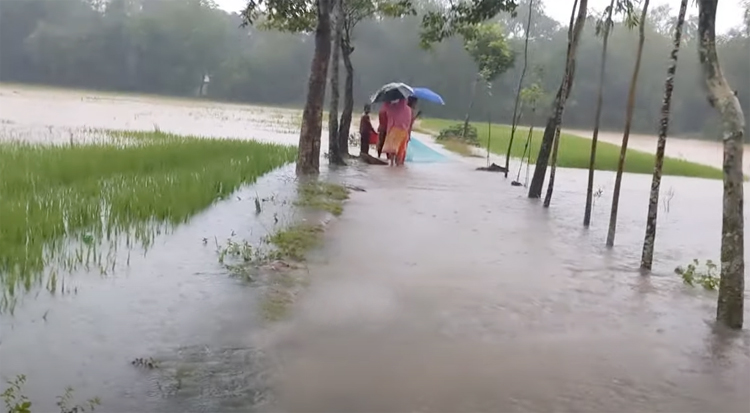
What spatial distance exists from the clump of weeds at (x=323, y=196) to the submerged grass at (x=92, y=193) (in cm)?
86

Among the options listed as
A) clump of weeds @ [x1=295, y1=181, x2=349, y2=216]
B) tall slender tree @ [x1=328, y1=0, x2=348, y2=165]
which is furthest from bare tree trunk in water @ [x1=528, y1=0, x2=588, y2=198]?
tall slender tree @ [x1=328, y1=0, x2=348, y2=165]

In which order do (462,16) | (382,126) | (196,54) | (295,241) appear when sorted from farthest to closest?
(196,54) → (382,126) → (462,16) → (295,241)

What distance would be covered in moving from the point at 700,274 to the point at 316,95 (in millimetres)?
7300

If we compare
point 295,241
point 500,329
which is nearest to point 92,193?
point 295,241

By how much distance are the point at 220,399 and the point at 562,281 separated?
395 cm

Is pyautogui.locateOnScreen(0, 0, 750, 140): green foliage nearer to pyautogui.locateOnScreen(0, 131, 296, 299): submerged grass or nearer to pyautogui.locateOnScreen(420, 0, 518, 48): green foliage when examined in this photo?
pyautogui.locateOnScreen(420, 0, 518, 48): green foliage

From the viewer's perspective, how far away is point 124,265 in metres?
6.26

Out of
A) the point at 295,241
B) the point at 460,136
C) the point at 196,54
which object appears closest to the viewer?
the point at 295,241

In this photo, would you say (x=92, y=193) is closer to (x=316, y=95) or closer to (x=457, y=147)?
(x=316, y=95)

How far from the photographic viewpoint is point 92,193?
8742 millimetres

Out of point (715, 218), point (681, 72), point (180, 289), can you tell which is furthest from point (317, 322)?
point (681, 72)

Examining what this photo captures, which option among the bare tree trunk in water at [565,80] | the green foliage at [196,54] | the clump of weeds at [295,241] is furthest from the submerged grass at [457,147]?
the green foliage at [196,54]

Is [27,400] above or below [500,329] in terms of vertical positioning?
below

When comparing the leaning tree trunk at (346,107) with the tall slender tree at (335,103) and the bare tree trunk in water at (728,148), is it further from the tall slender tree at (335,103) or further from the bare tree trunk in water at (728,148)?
the bare tree trunk in water at (728,148)
